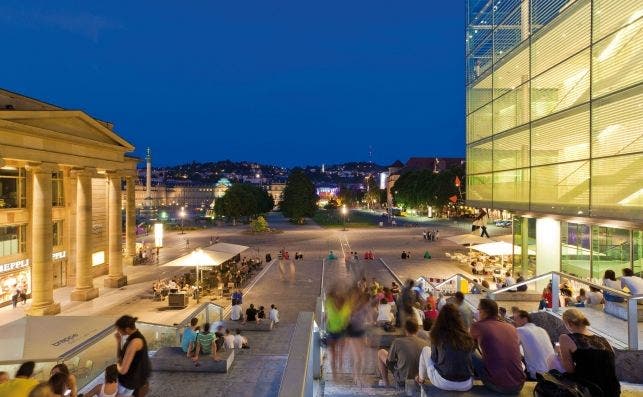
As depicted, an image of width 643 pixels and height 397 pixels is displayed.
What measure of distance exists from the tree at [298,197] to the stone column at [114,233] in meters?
47.8

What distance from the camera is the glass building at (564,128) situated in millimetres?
15078

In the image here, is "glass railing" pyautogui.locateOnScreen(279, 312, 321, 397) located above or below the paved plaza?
above

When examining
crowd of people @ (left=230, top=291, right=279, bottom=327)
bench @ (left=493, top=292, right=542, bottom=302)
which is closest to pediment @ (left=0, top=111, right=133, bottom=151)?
crowd of people @ (left=230, top=291, right=279, bottom=327)

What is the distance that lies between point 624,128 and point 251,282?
2012cm

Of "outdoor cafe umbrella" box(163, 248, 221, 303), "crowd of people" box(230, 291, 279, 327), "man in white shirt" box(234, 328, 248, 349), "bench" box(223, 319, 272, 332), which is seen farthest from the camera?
"outdoor cafe umbrella" box(163, 248, 221, 303)

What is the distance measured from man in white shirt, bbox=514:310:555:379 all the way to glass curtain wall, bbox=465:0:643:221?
35.4 feet

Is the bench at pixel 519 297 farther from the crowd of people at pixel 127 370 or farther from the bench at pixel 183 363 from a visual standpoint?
the crowd of people at pixel 127 370

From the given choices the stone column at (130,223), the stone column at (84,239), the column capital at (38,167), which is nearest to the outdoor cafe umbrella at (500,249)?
the stone column at (84,239)

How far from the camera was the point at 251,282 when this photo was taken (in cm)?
2744

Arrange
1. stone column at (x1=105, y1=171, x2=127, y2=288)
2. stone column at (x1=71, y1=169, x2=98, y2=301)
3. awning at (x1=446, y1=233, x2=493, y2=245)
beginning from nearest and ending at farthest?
stone column at (x1=71, y1=169, x2=98, y2=301), stone column at (x1=105, y1=171, x2=127, y2=288), awning at (x1=446, y1=233, x2=493, y2=245)

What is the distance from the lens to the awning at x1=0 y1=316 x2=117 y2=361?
10.3 m

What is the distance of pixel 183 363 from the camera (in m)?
9.89

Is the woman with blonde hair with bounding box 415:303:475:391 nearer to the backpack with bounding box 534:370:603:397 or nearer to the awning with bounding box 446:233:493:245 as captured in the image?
the backpack with bounding box 534:370:603:397

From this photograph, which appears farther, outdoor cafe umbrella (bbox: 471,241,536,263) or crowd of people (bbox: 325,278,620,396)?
outdoor cafe umbrella (bbox: 471,241,536,263)
